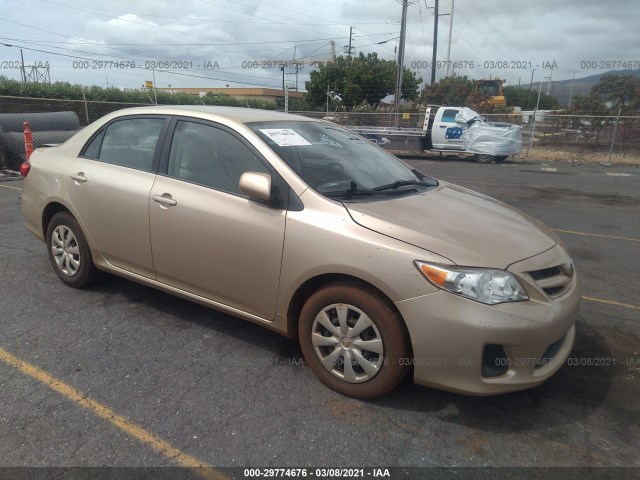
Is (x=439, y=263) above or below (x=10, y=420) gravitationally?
above

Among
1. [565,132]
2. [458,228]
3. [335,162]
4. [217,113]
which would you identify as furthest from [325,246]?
[565,132]

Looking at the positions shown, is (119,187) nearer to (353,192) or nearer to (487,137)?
(353,192)

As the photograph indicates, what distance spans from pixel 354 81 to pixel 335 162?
40.6 m

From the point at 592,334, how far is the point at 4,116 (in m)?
12.4

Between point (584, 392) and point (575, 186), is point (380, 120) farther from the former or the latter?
point (584, 392)

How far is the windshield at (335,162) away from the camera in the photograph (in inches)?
123

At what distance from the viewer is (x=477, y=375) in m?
2.46

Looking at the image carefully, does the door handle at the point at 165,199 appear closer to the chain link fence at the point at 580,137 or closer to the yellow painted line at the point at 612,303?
the yellow painted line at the point at 612,303

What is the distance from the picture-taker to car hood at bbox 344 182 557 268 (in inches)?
101

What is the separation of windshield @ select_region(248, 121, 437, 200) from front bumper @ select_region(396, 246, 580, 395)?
0.94 metres

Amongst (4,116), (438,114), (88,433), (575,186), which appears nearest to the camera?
(88,433)

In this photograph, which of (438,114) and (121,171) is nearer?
(121,171)

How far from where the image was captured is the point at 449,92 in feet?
118

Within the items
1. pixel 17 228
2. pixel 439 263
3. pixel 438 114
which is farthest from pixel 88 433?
pixel 438 114
